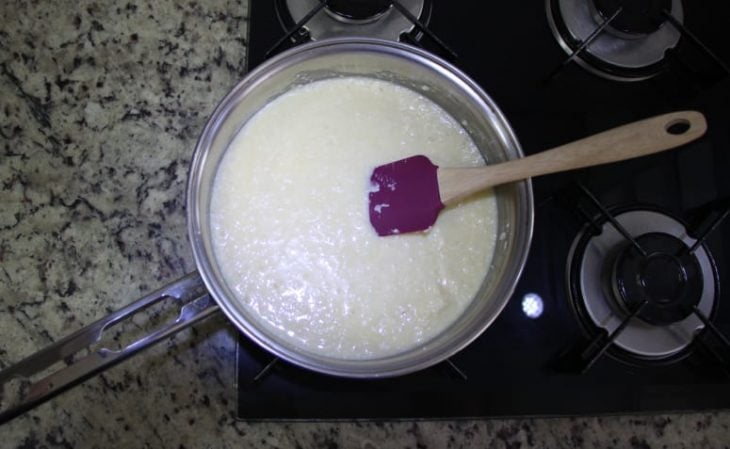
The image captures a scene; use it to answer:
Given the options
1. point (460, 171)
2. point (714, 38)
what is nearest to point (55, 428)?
point (460, 171)

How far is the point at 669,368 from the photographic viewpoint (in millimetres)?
1069

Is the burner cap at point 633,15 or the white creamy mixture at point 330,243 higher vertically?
the burner cap at point 633,15

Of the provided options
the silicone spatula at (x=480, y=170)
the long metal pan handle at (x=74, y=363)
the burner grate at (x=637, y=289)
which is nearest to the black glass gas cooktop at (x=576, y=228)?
the burner grate at (x=637, y=289)

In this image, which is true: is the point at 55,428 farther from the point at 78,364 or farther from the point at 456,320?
the point at 456,320

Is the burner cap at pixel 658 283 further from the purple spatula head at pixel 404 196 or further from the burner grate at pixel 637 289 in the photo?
the purple spatula head at pixel 404 196

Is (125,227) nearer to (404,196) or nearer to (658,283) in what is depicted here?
(404,196)

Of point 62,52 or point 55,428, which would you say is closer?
point 55,428

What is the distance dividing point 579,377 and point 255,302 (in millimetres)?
600

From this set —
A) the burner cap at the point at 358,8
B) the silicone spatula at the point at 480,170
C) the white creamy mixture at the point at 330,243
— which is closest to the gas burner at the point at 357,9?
the burner cap at the point at 358,8

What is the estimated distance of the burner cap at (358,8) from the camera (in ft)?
3.53

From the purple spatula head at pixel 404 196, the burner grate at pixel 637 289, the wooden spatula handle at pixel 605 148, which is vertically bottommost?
the burner grate at pixel 637 289

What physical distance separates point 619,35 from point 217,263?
2.82ft

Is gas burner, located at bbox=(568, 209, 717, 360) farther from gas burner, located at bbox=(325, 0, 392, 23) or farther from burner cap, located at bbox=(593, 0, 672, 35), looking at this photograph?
gas burner, located at bbox=(325, 0, 392, 23)

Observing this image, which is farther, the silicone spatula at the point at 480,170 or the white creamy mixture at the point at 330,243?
the white creamy mixture at the point at 330,243
